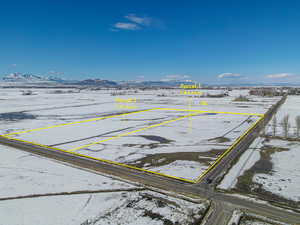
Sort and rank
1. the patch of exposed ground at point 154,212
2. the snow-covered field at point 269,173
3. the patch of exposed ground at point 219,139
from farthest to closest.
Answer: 1. the patch of exposed ground at point 219,139
2. the snow-covered field at point 269,173
3. the patch of exposed ground at point 154,212

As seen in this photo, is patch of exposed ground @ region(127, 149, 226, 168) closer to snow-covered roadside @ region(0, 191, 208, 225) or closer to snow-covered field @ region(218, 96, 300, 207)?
snow-covered field @ region(218, 96, 300, 207)

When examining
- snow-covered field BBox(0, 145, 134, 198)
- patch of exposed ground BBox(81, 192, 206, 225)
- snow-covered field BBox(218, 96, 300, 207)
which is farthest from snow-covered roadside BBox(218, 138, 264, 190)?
snow-covered field BBox(0, 145, 134, 198)

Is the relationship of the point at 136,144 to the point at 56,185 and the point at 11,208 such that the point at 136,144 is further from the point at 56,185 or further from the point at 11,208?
the point at 11,208

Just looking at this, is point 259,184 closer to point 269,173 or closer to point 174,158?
point 269,173

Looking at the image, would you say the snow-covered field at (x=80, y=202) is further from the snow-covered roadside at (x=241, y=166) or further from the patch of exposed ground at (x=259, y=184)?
the patch of exposed ground at (x=259, y=184)

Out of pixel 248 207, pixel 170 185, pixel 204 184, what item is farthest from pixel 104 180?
pixel 248 207

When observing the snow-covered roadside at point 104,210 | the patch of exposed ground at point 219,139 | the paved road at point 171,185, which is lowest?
the snow-covered roadside at point 104,210

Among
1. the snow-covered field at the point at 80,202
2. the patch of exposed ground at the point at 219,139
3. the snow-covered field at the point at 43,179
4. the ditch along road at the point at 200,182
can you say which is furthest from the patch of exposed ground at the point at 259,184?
the snow-covered field at the point at 43,179

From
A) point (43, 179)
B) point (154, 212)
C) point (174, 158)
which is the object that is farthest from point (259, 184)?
point (43, 179)
